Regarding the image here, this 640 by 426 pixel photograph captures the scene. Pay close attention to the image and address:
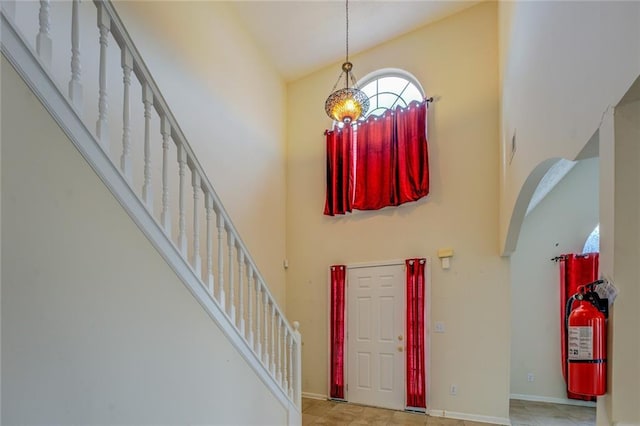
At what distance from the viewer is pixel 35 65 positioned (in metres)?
1.50

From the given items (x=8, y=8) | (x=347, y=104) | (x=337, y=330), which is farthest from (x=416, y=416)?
(x=8, y=8)

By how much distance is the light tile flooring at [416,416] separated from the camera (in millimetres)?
4391

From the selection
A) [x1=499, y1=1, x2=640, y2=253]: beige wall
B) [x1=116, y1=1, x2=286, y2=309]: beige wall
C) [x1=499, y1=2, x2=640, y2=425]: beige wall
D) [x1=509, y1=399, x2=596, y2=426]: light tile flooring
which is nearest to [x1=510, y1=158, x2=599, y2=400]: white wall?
[x1=509, y1=399, x2=596, y2=426]: light tile flooring

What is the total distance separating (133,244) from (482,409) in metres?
4.44

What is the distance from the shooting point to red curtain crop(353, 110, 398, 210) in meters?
5.29

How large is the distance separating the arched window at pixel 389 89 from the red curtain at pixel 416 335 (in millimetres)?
2411

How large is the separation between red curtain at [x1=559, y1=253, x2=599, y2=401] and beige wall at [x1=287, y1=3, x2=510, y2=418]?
1.46m

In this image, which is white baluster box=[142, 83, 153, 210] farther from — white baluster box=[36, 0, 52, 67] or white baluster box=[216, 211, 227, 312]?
white baluster box=[216, 211, 227, 312]

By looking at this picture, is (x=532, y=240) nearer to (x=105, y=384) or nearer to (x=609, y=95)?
(x=609, y=95)

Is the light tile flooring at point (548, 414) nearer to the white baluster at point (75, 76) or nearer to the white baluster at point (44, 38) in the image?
the white baluster at point (75, 76)

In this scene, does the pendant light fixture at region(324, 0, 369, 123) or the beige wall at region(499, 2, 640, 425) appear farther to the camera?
the pendant light fixture at region(324, 0, 369, 123)

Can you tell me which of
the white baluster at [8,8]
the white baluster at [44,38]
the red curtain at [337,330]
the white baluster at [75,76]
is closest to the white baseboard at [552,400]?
the red curtain at [337,330]

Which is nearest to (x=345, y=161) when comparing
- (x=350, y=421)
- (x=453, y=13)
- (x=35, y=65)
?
(x=453, y=13)

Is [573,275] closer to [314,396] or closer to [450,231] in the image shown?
[450,231]
